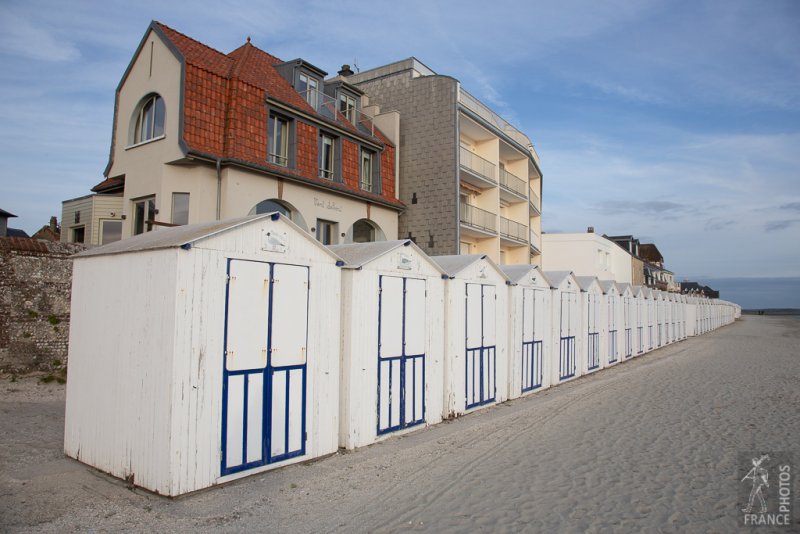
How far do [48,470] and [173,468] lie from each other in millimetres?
2259

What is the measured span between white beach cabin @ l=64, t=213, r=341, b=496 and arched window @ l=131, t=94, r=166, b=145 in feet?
33.5

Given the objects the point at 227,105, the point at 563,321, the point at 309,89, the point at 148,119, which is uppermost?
the point at 309,89

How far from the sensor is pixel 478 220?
25.9m

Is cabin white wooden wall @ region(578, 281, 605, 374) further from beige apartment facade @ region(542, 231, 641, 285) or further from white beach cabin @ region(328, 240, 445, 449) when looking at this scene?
beige apartment facade @ region(542, 231, 641, 285)

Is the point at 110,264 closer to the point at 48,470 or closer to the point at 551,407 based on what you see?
the point at 48,470

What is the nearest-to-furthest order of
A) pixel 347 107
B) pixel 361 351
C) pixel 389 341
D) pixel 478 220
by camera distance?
1. pixel 361 351
2. pixel 389 341
3. pixel 347 107
4. pixel 478 220

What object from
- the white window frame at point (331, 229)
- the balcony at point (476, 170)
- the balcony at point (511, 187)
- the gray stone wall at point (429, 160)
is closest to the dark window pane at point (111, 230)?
the white window frame at point (331, 229)

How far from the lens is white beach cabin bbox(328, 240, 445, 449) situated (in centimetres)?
805

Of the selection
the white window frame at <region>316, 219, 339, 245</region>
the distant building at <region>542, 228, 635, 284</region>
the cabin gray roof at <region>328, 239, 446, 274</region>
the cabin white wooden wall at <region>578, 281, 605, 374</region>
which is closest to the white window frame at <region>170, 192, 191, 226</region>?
the white window frame at <region>316, 219, 339, 245</region>

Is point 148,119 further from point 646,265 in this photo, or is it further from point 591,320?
point 646,265

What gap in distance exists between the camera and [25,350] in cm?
1277

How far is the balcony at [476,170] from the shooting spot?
81.8ft

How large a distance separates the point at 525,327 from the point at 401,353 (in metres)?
4.98

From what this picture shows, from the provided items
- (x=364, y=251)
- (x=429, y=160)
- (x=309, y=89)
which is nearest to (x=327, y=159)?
(x=309, y=89)
